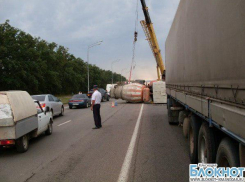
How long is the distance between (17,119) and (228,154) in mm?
5595

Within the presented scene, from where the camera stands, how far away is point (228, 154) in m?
3.15

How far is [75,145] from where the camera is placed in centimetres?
828

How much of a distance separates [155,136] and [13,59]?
120 feet

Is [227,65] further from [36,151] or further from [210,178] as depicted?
[36,151]

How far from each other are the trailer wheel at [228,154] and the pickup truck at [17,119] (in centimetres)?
527

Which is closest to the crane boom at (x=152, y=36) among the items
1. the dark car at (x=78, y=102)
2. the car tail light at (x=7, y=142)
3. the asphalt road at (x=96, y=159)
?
the dark car at (x=78, y=102)

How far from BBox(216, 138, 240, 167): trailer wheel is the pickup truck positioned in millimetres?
5267

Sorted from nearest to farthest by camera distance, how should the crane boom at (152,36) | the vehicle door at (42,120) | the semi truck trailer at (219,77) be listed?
the semi truck trailer at (219,77) → the vehicle door at (42,120) → the crane boom at (152,36)

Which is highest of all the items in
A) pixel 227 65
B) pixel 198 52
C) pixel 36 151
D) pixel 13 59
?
pixel 13 59

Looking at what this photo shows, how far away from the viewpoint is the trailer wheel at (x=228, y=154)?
117 inches

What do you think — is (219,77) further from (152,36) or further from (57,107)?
(152,36)

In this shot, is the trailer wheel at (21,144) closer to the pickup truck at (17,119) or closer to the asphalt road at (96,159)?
the pickup truck at (17,119)

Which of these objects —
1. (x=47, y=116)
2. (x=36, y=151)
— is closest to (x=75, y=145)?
(x=36, y=151)

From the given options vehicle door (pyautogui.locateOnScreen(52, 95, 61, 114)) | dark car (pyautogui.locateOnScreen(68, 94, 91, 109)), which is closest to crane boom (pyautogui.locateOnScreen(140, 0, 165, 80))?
dark car (pyautogui.locateOnScreen(68, 94, 91, 109))
